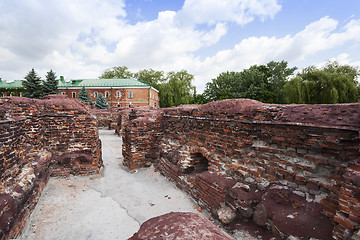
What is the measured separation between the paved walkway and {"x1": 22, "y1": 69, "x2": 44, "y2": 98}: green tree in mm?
25589

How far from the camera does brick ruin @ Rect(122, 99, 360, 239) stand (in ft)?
6.93

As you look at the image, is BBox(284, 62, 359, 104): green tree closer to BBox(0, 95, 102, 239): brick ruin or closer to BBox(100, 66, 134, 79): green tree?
BBox(0, 95, 102, 239): brick ruin

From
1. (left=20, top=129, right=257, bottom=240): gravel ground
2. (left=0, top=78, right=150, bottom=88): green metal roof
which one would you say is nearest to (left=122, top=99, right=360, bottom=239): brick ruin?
(left=20, top=129, right=257, bottom=240): gravel ground

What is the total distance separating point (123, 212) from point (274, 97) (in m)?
27.5

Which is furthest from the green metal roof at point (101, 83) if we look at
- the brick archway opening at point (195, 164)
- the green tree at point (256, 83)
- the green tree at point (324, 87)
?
the brick archway opening at point (195, 164)

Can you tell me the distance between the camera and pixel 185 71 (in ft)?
119

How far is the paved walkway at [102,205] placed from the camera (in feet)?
10.1

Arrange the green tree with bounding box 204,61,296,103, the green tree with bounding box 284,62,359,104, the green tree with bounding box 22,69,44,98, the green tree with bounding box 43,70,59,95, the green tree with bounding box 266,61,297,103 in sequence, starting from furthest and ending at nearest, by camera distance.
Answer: the green tree with bounding box 266,61,297,103, the green tree with bounding box 204,61,296,103, the green tree with bounding box 43,70,59,95, the green tree with bounding box 22,69,44,98, the green tree with bounding box 284,62,359,104

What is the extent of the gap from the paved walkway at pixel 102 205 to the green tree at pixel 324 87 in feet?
54.5

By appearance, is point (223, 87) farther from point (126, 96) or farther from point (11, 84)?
point (11, 84)

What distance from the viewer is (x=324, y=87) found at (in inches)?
612

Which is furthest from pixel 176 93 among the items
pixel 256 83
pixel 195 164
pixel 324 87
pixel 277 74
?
pixel 195 164

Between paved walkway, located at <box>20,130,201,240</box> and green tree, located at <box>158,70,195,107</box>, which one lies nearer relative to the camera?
paved walkway, located at <box>20,130,201,240</box>

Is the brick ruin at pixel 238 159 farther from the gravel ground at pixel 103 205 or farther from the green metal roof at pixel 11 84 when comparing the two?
the green metal roof at pixel 11 84
